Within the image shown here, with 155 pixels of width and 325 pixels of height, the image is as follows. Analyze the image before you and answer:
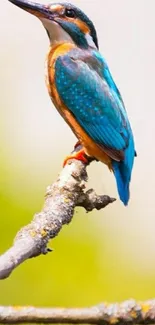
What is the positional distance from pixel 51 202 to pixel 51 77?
61.1 inches

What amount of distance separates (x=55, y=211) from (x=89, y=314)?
4.43 feet

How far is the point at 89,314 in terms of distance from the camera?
184 cm

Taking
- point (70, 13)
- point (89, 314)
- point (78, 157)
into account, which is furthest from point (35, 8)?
point (89, 314)

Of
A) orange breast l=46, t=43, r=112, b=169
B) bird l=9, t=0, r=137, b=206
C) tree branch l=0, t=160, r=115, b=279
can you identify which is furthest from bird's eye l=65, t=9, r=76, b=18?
tree branch l=0, t=160, r=115, b=279

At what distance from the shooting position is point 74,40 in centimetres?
484

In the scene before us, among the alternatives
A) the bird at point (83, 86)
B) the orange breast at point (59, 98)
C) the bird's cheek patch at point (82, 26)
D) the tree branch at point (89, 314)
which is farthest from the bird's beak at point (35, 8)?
the tree branch at point (89, 314)

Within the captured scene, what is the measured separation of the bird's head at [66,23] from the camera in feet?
14.8

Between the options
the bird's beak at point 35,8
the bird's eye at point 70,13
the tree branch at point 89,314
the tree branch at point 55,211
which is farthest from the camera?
the bird's eye at point 70,13

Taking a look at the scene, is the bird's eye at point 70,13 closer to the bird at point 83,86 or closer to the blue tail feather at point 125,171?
the bird at point 83,86

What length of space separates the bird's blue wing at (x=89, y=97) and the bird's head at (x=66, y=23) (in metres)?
0.11

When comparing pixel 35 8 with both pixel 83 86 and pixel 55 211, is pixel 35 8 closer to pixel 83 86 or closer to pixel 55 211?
pixel 83 86

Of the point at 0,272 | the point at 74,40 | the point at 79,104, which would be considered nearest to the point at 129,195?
the point at 79,104

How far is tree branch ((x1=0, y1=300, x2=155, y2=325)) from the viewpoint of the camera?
5.96 feet

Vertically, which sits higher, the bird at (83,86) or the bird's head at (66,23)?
the bird's head at (66,23)
